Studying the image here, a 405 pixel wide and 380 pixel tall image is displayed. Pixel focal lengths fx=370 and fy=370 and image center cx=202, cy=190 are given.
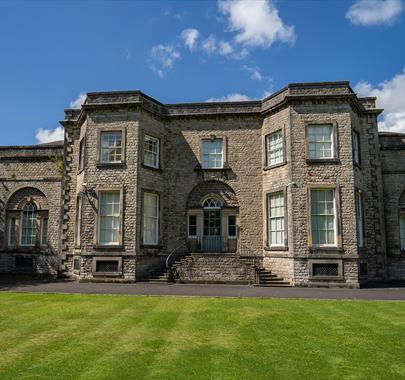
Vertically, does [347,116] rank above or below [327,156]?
above

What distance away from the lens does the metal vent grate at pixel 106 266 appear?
1719 centimetres

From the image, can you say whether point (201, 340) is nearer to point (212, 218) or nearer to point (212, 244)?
point (212, 244)

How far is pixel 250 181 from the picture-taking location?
19.0 meters

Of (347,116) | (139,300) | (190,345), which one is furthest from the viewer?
(347,116)

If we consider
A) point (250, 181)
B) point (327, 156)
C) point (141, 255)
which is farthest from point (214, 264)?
point (327, 156)

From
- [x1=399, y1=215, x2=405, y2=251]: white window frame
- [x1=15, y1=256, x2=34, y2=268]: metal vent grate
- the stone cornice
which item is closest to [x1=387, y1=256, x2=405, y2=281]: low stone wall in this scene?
[x1=399, y1=215, x2=405, y2=251]: white window frame

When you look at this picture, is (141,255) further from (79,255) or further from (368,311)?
(368,311)

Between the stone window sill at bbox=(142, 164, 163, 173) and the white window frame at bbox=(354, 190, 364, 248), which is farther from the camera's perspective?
the stone window sill at bbox=(142, 164, 163, 173)

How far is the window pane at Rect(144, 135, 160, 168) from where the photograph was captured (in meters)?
18.7

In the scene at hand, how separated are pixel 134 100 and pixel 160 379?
600 inches

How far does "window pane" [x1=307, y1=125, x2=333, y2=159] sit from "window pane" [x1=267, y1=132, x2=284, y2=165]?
1.40 m

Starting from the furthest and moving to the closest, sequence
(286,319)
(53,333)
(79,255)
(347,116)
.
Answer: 1. (79,255)
2. (347,116)
3. (286,319)
4. (53,333)

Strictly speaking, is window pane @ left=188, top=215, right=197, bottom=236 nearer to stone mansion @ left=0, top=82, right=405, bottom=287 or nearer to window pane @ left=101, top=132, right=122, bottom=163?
stone mansion @ left=0, top=82, right=405, bottom=287

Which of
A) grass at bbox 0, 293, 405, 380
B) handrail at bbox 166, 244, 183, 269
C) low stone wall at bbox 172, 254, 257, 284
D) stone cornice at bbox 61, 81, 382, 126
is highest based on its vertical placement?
stone cornice at bbox 61, 81, 382, 126
